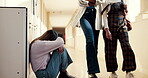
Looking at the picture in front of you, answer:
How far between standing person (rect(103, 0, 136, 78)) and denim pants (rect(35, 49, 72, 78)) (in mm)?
508

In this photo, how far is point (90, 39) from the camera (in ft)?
7.47

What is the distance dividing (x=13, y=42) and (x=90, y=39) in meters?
0.80

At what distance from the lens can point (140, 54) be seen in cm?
324

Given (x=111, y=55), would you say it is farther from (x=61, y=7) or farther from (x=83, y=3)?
(x=61, y=7)

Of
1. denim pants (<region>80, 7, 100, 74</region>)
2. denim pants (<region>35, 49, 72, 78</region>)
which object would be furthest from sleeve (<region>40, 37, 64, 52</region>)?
denim pants (<region>80, 7, 100, 74</region>)

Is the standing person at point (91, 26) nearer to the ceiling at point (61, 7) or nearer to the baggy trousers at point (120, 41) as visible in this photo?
the baggy trousers at point (120, 41)

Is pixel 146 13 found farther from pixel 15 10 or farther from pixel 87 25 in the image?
pixel 15 10

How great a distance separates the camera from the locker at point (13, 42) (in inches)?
74.0

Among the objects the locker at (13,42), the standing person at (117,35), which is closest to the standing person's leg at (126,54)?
the standing person at (117,35)

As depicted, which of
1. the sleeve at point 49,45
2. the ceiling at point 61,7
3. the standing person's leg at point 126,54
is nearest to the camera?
the sleeve at point 49,45

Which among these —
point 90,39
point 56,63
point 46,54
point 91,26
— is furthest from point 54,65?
point 91,26

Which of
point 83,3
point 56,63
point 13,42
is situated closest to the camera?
point 13,42

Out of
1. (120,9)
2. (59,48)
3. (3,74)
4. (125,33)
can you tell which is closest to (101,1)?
(120,9)

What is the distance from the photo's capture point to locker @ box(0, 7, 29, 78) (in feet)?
6.17
